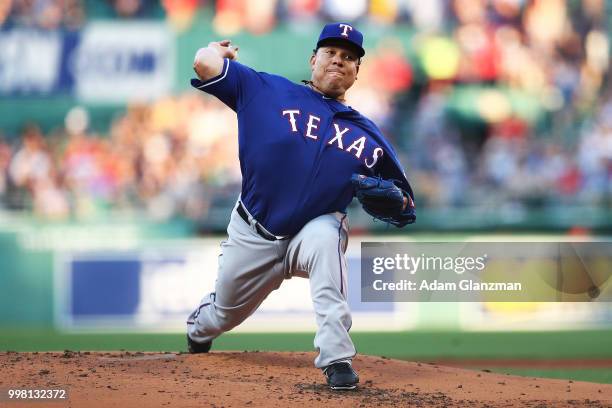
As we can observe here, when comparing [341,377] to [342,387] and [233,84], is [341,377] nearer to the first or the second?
[342,387]

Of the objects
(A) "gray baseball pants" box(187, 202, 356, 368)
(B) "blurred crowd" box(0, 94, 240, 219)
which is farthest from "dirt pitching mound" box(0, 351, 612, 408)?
(B) "blurred crowd" box(0, 94, 240, 219)

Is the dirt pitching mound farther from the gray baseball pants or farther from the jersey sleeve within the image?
the jersey sleeve

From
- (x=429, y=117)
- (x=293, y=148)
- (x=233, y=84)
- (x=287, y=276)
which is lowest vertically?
(x=287, y=276)

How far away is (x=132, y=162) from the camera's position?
12023 millimetres

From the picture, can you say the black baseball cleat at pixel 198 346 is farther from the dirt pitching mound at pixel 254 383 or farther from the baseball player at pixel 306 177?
the baseball player at pixel 306 177

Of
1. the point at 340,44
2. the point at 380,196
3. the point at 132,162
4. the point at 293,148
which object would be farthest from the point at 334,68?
the point at 132,162

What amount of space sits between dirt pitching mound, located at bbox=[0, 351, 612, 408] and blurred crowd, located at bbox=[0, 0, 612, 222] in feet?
20.4

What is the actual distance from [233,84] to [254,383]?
4.72 feet

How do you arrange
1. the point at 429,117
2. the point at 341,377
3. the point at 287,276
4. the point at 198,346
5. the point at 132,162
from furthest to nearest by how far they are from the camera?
the point at 429,117 < the point at 132,162 < the point at 198,346 < the point at 287,276 < the point at 341,377

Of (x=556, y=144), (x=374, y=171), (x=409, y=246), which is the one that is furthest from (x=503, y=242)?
(x=374, y=171)

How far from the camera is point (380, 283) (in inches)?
406

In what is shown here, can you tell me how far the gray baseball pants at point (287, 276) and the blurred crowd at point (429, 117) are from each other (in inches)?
248

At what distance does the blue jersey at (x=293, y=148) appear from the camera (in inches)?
182

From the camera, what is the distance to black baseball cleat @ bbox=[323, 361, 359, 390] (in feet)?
14.3
